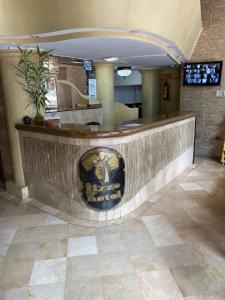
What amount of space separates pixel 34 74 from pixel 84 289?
105 inches

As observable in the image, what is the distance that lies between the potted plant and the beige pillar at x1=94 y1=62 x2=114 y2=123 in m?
3.21

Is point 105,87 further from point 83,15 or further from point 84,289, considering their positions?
point 84,289

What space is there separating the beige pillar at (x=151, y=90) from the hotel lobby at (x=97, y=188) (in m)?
3.43

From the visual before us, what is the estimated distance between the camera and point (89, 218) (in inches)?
115

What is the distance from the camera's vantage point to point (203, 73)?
5.07 meters

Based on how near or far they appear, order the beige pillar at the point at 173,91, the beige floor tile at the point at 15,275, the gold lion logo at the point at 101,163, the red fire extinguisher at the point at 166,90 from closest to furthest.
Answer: the beige floor tile at the point at 15,275 → the gold lion logo at the point at 101,163 → the beige pillar at the point at 173,91 → the red fire extinguisher at the point at 166,90

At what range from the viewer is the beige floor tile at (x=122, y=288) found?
1.84 metres

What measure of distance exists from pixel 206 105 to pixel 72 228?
408 cm

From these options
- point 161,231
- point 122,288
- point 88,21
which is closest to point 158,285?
point 122,288

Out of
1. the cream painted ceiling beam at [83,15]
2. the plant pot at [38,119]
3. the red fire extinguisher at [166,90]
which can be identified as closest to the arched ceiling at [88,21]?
the cream painted ceiling beam at [83,15]

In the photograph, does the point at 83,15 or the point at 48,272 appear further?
the point at 83,15

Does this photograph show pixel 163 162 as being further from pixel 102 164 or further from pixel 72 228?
pixel 72 228

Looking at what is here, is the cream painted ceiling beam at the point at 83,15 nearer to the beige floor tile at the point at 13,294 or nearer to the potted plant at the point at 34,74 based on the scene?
the potted plant at the point at 34,74

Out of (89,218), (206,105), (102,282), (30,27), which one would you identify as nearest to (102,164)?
(89,218)
